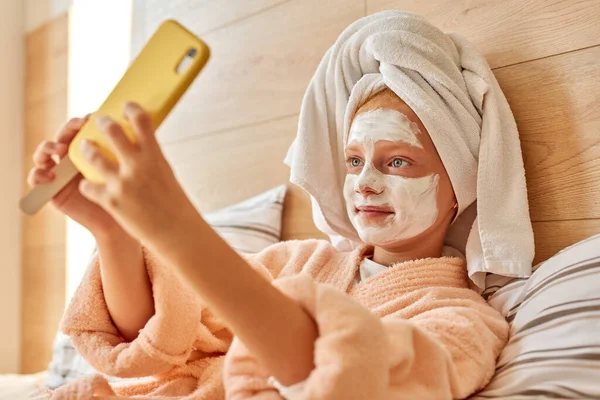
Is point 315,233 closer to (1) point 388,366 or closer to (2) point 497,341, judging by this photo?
(2) point 497,341

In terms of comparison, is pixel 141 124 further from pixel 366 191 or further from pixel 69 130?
pixel 366 191

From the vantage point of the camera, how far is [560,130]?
101cm

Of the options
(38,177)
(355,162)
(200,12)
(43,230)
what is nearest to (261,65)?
(200,12)

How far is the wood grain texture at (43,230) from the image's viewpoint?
210cm

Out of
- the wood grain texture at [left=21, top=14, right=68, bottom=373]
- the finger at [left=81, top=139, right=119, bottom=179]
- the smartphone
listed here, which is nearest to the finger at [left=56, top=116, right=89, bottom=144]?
the smartphone

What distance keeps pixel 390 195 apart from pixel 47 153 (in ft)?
1.52

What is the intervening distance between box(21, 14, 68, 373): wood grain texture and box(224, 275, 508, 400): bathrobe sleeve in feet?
5.06

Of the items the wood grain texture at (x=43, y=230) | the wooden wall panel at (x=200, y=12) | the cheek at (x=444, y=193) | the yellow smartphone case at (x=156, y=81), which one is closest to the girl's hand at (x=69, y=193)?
the yellow smartphone case at (x=156, y=81)

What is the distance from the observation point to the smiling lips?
3.18 ft

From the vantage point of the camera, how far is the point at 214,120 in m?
1.63

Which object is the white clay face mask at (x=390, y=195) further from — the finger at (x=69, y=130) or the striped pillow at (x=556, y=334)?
the finger at (x=69, y=130)

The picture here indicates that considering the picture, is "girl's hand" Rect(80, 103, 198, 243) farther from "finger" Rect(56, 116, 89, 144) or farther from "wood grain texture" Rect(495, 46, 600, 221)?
"wood grain texture" Rect(495, 46, 600, 221)

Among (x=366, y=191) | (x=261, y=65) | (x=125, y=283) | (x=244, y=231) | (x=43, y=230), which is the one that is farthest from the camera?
(x=43, y=230)

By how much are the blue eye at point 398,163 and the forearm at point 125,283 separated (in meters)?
0.38
